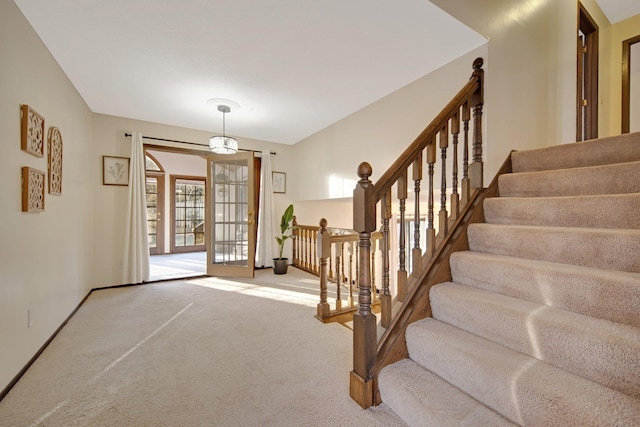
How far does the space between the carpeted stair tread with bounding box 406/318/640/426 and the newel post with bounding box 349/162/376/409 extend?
0.83ft

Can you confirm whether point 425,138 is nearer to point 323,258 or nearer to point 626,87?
point 323,258

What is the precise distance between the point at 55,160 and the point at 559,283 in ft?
12.1

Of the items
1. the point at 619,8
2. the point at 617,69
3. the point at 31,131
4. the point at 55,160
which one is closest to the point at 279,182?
the point at 55,160

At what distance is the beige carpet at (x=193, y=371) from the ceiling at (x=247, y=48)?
246 cm

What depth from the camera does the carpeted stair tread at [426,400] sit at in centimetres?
102

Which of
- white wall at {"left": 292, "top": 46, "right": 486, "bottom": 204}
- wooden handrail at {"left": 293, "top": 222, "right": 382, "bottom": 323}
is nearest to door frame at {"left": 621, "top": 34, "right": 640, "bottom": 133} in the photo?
white wall at {"left": 292, "top": 46, "right": 486, "bottom": 204}

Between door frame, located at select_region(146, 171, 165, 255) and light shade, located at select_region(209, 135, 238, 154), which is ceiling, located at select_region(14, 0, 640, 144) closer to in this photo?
light shade, located at select_region(209, 135, 238, 154)

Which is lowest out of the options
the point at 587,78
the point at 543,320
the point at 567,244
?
the point at 543,320

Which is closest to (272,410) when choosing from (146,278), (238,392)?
(238,392)

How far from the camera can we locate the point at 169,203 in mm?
7176

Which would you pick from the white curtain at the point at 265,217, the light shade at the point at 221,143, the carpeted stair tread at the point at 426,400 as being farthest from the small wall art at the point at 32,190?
the white curtain at the point at 265,217

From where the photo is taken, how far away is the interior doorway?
113 inches

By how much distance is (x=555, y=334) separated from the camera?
1024 mm

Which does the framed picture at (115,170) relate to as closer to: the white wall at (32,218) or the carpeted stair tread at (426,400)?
the white wall at (32,218)
